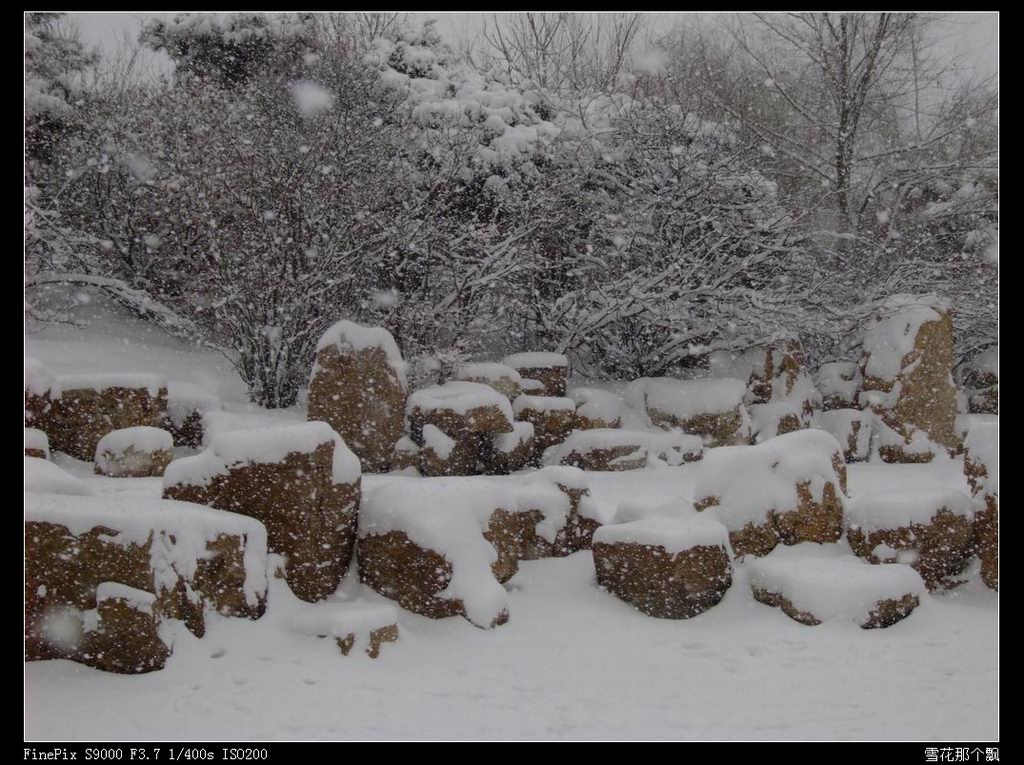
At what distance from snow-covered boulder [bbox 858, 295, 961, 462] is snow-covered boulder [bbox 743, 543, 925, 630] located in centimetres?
416

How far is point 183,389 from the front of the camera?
26.1ft

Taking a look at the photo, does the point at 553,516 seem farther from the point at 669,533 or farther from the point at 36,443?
the point at 36,443

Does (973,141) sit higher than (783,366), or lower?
higher

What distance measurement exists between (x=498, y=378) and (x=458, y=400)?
1.02 metres

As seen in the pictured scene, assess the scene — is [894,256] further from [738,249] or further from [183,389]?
[183,389]

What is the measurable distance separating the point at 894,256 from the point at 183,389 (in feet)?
32.8

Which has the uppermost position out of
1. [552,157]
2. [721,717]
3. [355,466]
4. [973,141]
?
[973,141]

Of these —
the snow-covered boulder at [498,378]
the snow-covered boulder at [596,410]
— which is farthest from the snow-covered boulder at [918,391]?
the snow-covered boulder at [498,378]

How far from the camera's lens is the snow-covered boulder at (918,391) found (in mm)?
8773

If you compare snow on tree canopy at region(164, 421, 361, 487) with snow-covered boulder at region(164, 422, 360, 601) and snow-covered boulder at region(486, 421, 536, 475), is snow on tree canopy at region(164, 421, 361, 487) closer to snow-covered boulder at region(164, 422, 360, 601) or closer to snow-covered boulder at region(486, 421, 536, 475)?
snow-covered boulder at region(164, 422, 360, 601)

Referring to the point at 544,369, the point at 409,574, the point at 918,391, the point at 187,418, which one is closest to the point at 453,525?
the point at 409,574

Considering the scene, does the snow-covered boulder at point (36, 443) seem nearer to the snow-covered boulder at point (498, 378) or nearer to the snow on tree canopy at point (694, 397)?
the snow-covered boulder at point (498, 378)

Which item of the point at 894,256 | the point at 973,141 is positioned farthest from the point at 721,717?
the point at 973,141

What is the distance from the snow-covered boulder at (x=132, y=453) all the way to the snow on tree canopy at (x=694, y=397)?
4.82 metres
